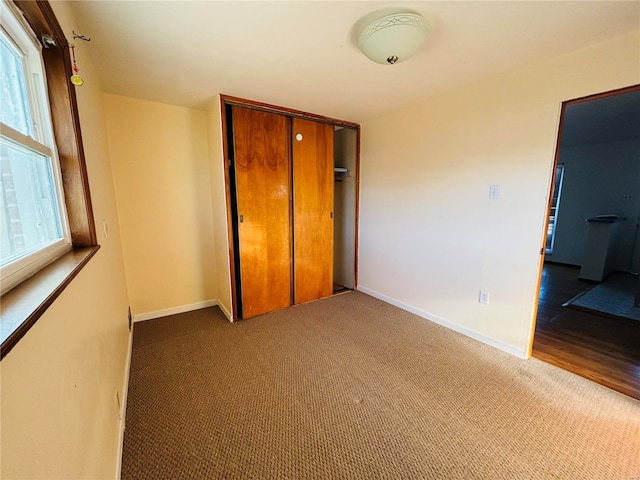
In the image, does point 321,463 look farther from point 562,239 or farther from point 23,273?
point 562,239

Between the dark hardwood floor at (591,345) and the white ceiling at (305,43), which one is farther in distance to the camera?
the dark hardwood floor at (591,345)

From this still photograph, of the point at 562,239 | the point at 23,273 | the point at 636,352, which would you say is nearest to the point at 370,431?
the point at 23,273

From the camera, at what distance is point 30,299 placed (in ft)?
2.18

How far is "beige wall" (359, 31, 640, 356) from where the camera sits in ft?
6.20

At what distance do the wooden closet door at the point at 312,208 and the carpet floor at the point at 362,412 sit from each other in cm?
92

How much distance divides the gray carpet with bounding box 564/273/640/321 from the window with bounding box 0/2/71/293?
461 cm

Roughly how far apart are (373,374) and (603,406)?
140cm

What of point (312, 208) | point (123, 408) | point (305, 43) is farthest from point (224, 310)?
point (305, 43)

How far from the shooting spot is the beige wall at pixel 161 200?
8.46 feet

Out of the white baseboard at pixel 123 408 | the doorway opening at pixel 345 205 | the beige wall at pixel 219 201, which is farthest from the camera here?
the doorway opening at pixel 345 205

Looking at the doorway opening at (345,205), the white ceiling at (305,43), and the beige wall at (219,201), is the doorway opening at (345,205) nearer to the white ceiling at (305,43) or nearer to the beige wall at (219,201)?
the white ceiling at (305,43)

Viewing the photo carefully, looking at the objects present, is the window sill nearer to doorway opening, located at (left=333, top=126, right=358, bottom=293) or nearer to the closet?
the closet

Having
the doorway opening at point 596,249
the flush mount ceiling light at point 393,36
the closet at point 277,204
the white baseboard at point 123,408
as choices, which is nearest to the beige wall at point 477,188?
the doorway opening at point 596,249

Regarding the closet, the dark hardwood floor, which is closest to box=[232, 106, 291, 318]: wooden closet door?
the closet
